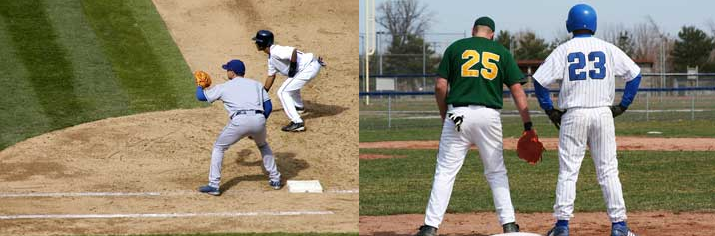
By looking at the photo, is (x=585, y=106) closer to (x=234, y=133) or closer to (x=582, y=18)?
(x=582, y=18)

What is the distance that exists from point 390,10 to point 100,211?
40260 millimetres

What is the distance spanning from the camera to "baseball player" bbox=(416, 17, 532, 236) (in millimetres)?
6277

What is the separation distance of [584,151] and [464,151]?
0.81 metres

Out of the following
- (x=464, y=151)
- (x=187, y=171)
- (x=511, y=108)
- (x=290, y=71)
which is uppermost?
(x=290, y=71)

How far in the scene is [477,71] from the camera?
6281mm

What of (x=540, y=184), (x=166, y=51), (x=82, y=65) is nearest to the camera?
(x=540, y=184)

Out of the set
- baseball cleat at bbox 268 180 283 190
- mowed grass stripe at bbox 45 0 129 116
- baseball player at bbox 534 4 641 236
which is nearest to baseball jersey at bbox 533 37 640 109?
baseball player at bbox 534 4 641 236

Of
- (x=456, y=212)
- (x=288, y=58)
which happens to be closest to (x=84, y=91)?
(x=288, y=58)

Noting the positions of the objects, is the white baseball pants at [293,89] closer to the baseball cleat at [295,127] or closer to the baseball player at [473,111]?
the baseball cleat at [295,127]

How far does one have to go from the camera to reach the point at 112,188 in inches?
367

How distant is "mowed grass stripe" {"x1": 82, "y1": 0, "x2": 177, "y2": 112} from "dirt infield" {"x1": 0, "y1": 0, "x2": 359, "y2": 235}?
2.61ft

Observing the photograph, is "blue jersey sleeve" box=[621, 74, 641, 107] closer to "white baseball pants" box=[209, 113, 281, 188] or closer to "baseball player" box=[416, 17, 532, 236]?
"baseball player" box=[416, 17, 532, 236]

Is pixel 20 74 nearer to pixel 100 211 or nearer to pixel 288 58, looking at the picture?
pixel 288 58

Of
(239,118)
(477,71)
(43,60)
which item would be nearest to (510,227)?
(477,71)
